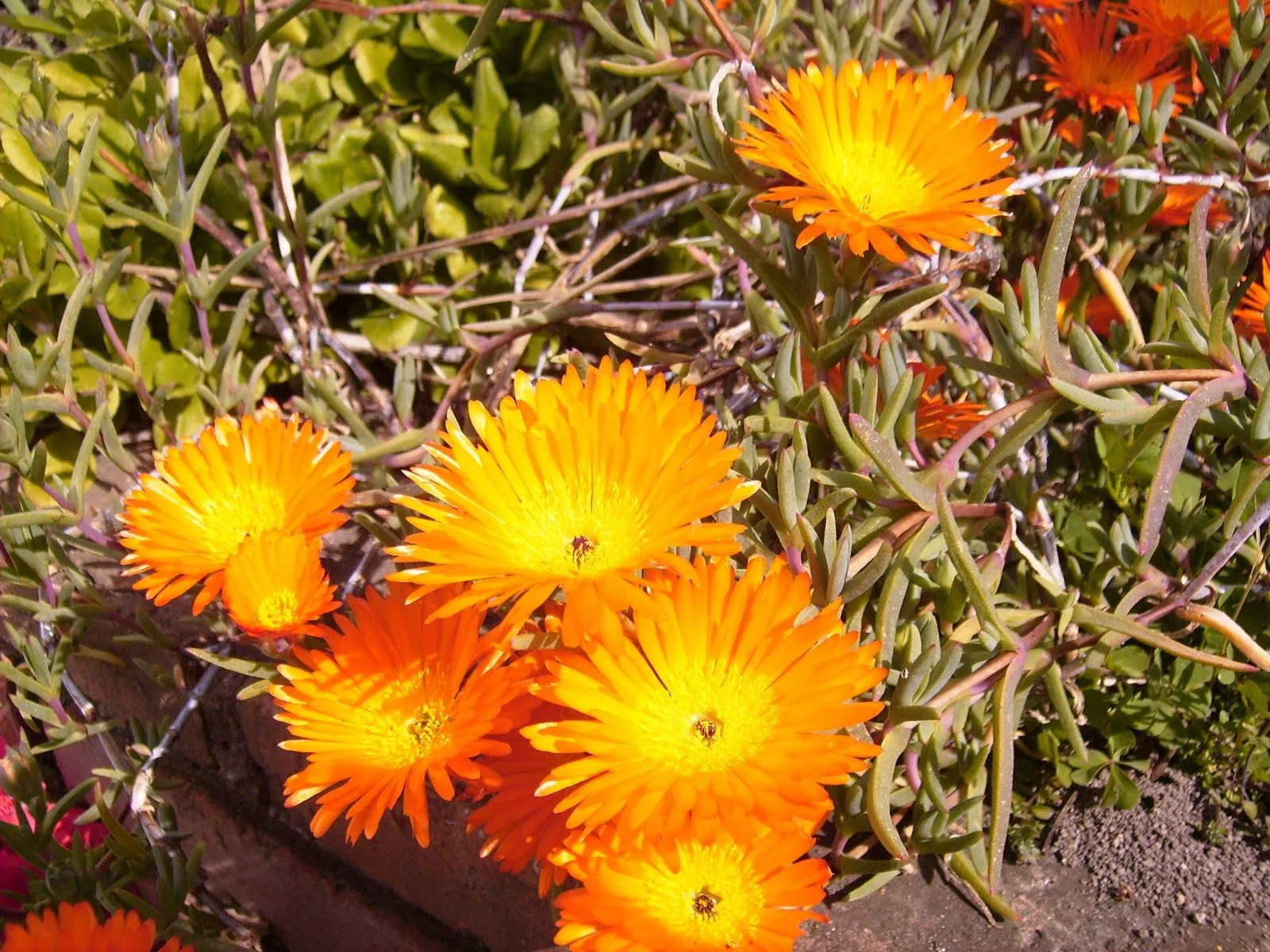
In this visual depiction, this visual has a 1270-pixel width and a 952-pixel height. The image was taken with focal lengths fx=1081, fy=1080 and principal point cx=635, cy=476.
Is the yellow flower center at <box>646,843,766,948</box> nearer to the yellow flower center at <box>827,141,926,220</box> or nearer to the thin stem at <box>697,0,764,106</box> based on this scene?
the yellow flower center at <box>827,141,926,220</box>

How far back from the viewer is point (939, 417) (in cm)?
105

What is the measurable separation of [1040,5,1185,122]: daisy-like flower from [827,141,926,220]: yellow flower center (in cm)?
53

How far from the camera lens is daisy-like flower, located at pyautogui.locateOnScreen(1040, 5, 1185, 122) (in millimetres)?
1298

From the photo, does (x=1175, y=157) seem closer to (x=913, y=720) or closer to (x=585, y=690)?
(x=913, y=720)

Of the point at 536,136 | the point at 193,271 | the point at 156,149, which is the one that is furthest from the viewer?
the point at 536,136

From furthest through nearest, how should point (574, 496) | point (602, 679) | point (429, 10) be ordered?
point (429, 10)
point (574, 496)
point (602, 679)

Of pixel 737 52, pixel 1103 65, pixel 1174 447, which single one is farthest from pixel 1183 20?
pixel 1174 447

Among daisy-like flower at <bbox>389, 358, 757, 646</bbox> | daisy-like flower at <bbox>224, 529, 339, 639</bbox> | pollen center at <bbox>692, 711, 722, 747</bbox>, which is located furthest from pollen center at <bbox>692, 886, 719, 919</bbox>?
daisy-like flower at <bbox>224, 529, 339, 639</bbox>

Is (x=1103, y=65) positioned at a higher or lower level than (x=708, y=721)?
higher

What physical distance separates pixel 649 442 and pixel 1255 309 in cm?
76

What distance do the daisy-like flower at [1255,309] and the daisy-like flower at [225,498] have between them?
34.9 inches

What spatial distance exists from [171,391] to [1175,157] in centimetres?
137

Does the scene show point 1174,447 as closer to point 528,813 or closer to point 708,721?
point 708,721

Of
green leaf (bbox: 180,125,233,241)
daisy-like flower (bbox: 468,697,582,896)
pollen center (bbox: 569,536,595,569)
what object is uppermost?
green leaf (bbox: 180,125,233,241)
